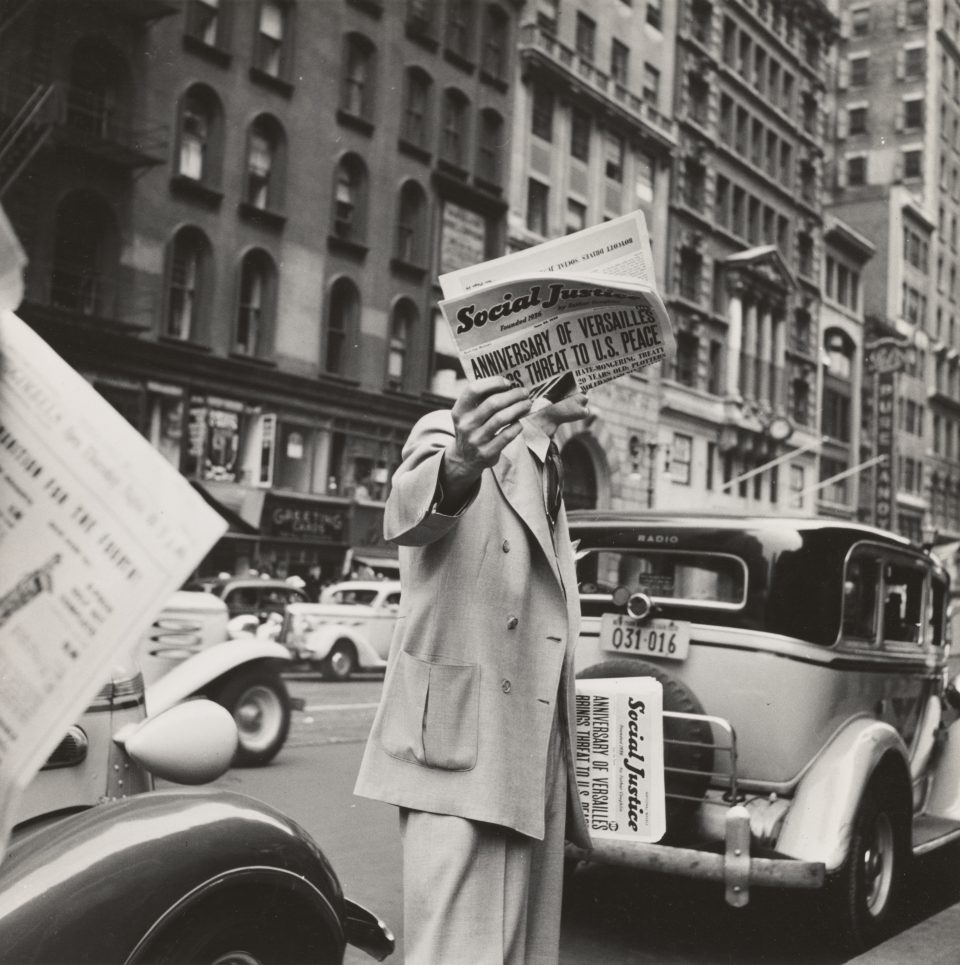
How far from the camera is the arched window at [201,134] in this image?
66.9 ft

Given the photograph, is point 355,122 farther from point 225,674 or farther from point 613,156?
point 225,674

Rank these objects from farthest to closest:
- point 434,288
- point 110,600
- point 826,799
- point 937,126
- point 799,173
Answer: point 799,173
point 434,288
point 937,126
point 826,799
point 110,600

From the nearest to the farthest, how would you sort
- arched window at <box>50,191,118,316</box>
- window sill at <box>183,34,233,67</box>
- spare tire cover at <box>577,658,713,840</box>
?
1. spare tire cover at <box>577,658,713,840</box>
2. arched window at <box>50,191,118,316</box>
3. window sill at <box>183,34,233,67</box>

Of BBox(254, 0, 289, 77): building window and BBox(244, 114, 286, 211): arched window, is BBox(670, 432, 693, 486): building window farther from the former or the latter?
BBox(254, 0, 289, 77): building window

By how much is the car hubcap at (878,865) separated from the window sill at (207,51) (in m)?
18.6

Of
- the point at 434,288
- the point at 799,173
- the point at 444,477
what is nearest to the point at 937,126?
the point at 434,288

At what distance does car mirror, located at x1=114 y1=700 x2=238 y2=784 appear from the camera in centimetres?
221

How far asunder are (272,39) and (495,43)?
8485 mm

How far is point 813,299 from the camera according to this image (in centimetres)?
4003

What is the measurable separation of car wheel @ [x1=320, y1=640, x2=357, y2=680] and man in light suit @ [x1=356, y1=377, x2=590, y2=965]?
13642 mm

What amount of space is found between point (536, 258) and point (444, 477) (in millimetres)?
446

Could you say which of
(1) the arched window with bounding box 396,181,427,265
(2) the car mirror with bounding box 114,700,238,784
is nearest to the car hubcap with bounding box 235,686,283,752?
(2) the car mirror with bounding box 114,700,238,784

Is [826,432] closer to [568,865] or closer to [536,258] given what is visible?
[568,865]

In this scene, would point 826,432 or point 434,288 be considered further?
point 826,432
